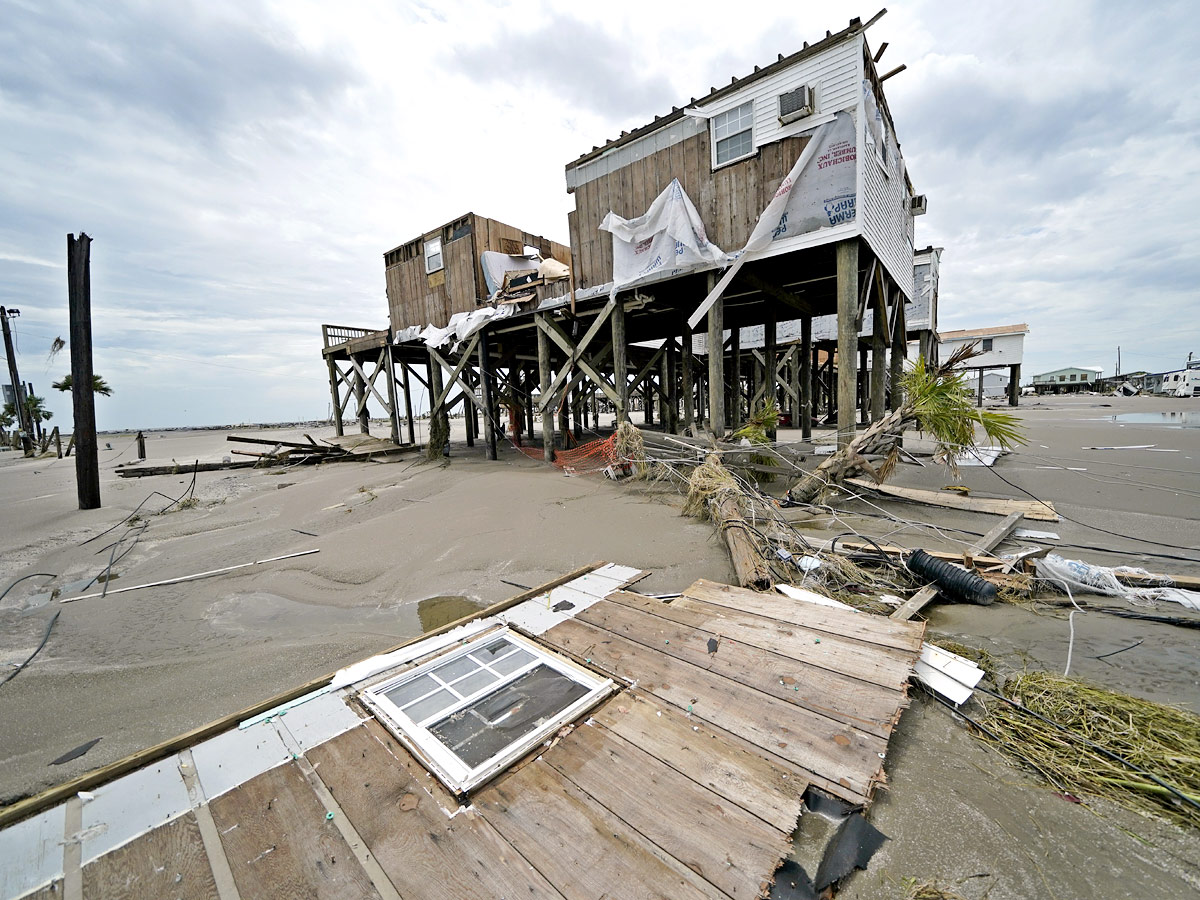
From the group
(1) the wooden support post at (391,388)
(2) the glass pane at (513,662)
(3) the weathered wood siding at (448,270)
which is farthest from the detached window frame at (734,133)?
(1) the wooden support post at (391,388)

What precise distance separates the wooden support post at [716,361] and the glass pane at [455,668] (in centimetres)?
673

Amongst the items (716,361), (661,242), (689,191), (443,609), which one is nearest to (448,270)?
(661,242)

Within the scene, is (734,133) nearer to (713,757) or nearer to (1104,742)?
(1104,742)

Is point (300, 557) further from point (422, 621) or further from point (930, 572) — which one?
point (930, 572)

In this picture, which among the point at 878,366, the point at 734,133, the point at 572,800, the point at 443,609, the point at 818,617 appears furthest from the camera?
the point at 878,366

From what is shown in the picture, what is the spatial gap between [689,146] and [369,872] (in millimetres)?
10005

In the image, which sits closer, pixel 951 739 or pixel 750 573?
pixel 951 739

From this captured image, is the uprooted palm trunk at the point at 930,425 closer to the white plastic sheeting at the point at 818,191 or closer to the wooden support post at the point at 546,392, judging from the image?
the white plastic sheeting at the point at 818,191

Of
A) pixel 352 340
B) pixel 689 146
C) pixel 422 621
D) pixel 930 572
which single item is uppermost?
pixel 689 146

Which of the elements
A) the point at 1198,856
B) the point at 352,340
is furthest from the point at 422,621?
the point at 352,340

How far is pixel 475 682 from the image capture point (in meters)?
2.50

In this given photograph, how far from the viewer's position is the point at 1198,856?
153 centimetres

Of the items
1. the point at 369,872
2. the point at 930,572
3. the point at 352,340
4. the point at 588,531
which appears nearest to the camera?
the point at 369,872

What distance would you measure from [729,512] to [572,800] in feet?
12.6
